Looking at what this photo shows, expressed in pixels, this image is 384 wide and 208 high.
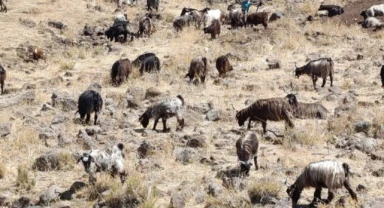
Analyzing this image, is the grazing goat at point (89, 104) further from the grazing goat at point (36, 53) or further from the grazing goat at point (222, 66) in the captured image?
the grazing goat at point (36, 53)

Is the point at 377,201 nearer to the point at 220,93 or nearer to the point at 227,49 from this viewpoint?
the point at 220,93

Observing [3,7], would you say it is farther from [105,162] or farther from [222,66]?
[105,162]

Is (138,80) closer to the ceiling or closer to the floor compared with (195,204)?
closer to the ceiling

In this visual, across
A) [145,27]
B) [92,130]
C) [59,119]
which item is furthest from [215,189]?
[145,27]

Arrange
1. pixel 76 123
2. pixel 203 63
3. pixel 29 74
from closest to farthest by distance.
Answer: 1. pixel 76 123
2. pixel 203 63
3. pixel 29 74

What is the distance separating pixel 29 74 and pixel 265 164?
11476 millimetres

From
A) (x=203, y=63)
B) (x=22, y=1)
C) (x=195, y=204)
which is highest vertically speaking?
(x=22, y=1)

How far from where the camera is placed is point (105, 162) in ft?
29.1

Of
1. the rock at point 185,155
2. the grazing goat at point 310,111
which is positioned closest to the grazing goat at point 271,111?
the grazing goat at point 310,111

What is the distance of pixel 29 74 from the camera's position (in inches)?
752

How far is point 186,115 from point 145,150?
8.62 ft

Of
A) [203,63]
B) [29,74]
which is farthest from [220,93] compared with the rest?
[29,74]

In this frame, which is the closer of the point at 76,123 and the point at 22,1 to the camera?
the point at 76,123

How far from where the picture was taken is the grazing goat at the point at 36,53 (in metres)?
20.8
